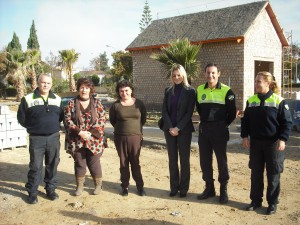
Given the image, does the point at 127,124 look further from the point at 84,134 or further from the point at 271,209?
the point at 271,209

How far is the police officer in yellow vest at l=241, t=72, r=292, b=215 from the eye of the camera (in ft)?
13.4

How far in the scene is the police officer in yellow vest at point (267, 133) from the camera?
4082mm

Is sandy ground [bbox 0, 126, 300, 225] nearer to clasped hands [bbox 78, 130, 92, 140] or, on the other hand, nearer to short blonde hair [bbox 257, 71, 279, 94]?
clasped hands [bbox 78, 130, 92, 140]

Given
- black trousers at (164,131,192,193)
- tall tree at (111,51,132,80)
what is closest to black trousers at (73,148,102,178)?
black trousers at (164,131,192,193)

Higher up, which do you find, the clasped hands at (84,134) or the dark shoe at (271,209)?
the clasped hands at (84,134)

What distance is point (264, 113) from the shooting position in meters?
4.11

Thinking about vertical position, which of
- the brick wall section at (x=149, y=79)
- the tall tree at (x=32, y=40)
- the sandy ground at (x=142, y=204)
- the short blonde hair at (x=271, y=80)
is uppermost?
the tall tree at (x=32, y=40)

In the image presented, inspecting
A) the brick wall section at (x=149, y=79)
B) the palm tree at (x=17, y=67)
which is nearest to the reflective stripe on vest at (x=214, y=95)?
the brick wall section at (x=149, y=79)

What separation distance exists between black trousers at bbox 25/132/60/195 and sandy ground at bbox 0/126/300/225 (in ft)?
0.86

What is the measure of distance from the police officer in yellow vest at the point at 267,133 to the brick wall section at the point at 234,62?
435 inches

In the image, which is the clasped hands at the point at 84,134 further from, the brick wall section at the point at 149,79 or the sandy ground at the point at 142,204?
the brick wall section at the point at 149,79

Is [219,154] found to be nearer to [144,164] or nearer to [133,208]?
[133,208]

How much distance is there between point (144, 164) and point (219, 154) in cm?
267

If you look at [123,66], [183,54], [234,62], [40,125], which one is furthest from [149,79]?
[40,125]
